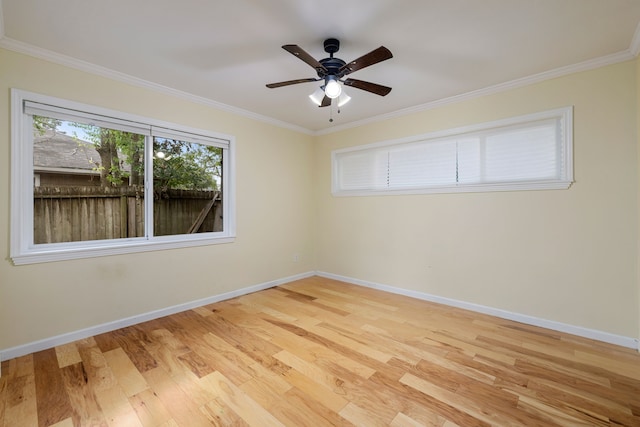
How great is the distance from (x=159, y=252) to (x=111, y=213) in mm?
615

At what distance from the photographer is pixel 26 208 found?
2.38m

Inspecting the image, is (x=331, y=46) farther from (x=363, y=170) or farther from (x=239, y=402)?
(x=239, y=402)

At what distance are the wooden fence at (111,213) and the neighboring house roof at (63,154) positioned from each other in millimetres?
192

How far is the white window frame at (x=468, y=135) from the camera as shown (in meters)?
2.70

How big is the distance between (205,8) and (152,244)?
7.65ft

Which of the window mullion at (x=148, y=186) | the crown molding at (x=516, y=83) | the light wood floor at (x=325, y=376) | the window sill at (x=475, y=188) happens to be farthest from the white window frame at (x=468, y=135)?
the window mullion at (x=148, y=186)

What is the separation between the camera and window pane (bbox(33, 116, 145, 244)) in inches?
99.3

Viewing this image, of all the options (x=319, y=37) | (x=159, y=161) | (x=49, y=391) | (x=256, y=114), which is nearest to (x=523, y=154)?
(x=319, y=37)

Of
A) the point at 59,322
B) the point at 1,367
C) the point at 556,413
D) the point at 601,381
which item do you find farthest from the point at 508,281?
the point at 1,367

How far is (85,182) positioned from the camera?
2770mm

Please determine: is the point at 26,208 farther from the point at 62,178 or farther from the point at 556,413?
the point at 556,413

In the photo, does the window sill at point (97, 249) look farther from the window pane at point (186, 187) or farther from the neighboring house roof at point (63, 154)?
the neighboring house roof at point (63, 154)

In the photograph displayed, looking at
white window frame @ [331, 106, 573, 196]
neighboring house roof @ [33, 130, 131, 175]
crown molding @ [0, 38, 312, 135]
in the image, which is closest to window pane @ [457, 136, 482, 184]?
white window frame @ [331, 106, 573, 196]

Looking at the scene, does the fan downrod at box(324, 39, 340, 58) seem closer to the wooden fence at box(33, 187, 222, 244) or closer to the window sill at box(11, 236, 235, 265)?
the wooden fence at box(33, 187, 222, 244)
